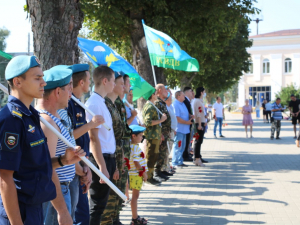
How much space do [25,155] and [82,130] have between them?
141 cm

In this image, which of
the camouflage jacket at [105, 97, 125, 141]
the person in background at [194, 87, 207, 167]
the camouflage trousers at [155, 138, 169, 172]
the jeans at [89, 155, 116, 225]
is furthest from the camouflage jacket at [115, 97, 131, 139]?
the person in background at [194, 87, 207, 167]

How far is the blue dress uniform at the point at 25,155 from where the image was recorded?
107 inches

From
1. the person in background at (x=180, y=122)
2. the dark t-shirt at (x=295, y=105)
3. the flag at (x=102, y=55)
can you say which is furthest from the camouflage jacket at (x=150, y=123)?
the dark t-shirt at (x=295, y=105)

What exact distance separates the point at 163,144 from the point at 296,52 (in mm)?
62921

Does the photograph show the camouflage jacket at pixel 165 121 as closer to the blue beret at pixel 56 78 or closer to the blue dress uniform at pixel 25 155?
the blue beret at pixel 56 78

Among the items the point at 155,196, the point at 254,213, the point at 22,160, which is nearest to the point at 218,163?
the point at 155,196

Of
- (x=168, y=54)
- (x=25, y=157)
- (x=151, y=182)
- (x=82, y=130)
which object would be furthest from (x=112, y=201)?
(x=168, y=54)

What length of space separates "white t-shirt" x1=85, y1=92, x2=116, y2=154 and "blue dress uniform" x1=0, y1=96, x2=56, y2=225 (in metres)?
2.07

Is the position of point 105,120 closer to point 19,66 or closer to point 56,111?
point 56,111

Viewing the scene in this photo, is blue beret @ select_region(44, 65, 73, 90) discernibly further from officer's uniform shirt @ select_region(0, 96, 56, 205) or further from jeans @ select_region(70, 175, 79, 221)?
jeans @ select_region(70, 175, 79, 221)

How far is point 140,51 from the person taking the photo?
1376 cm

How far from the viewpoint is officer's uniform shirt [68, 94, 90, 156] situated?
4.48 m

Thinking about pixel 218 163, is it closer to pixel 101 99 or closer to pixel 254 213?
pixel 254 213

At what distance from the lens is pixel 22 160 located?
2.83 meters
